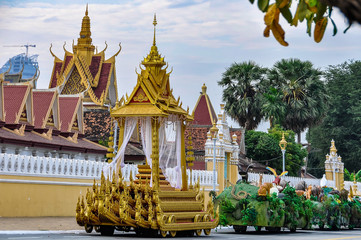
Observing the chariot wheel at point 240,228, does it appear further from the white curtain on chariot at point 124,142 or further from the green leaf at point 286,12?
the green leaf at point 286,12

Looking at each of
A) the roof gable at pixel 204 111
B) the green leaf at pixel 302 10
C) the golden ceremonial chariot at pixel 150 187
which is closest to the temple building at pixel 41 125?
the golden ceremonial chariot at pixel 150 187

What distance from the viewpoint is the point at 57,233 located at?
1706cm

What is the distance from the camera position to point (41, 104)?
3134 centimetres

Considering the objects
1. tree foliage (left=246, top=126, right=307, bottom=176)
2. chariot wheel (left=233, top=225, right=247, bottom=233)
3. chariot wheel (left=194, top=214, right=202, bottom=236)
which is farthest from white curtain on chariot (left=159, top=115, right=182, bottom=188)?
tree foliage (left=246, top=126, right=307, bottom=176)

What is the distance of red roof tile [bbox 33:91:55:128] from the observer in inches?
1203

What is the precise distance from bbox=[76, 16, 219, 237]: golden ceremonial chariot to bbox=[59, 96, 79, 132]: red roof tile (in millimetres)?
14219

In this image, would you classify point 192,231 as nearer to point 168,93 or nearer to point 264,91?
point 168,93

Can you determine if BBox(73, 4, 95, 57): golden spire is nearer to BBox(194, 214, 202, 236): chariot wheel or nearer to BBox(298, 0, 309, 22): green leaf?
BBox(194, 214, 202, 236): chariot wheel

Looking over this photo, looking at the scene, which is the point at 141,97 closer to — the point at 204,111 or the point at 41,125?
the point at 41,125

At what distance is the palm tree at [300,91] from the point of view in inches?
1982

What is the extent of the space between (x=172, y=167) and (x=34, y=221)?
4440mm

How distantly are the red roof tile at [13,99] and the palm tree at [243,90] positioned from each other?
22730 millimetres

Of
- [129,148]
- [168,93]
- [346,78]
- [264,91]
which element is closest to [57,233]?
[168,93]

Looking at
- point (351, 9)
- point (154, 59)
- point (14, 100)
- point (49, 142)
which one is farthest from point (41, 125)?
point (351, 9)
